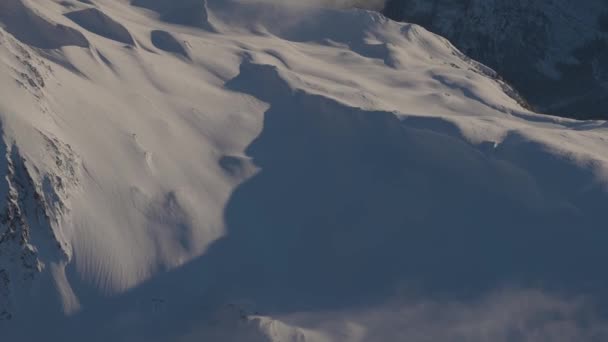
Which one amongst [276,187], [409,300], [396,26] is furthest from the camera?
[396,26]

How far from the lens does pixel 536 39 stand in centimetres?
6625

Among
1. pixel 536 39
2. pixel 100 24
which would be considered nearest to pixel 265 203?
pixel 100 24

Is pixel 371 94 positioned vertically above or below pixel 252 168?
above

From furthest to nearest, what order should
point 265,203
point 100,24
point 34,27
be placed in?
point 100,24 < point 34,27 < point 265,203

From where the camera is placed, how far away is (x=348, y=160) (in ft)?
80.4

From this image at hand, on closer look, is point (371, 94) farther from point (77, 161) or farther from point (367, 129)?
point (77, 161)

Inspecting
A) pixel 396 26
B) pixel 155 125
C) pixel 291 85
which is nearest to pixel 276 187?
pixel 155 125

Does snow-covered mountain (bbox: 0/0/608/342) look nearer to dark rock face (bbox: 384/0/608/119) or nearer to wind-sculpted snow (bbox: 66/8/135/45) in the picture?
wind-sculpted snow (bbox: 66/8/135/45)

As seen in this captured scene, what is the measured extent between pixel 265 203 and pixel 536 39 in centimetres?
4798

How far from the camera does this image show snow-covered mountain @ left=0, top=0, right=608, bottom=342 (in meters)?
18.8

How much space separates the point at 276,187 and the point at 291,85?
5.45m

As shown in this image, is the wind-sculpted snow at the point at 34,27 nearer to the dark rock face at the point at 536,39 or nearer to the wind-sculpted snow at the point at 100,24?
the wind-sculpted snow at the point at 100,24

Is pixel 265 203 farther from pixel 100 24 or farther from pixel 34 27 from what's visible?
pixel 100 24

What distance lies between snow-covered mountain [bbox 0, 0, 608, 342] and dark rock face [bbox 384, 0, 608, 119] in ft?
120
